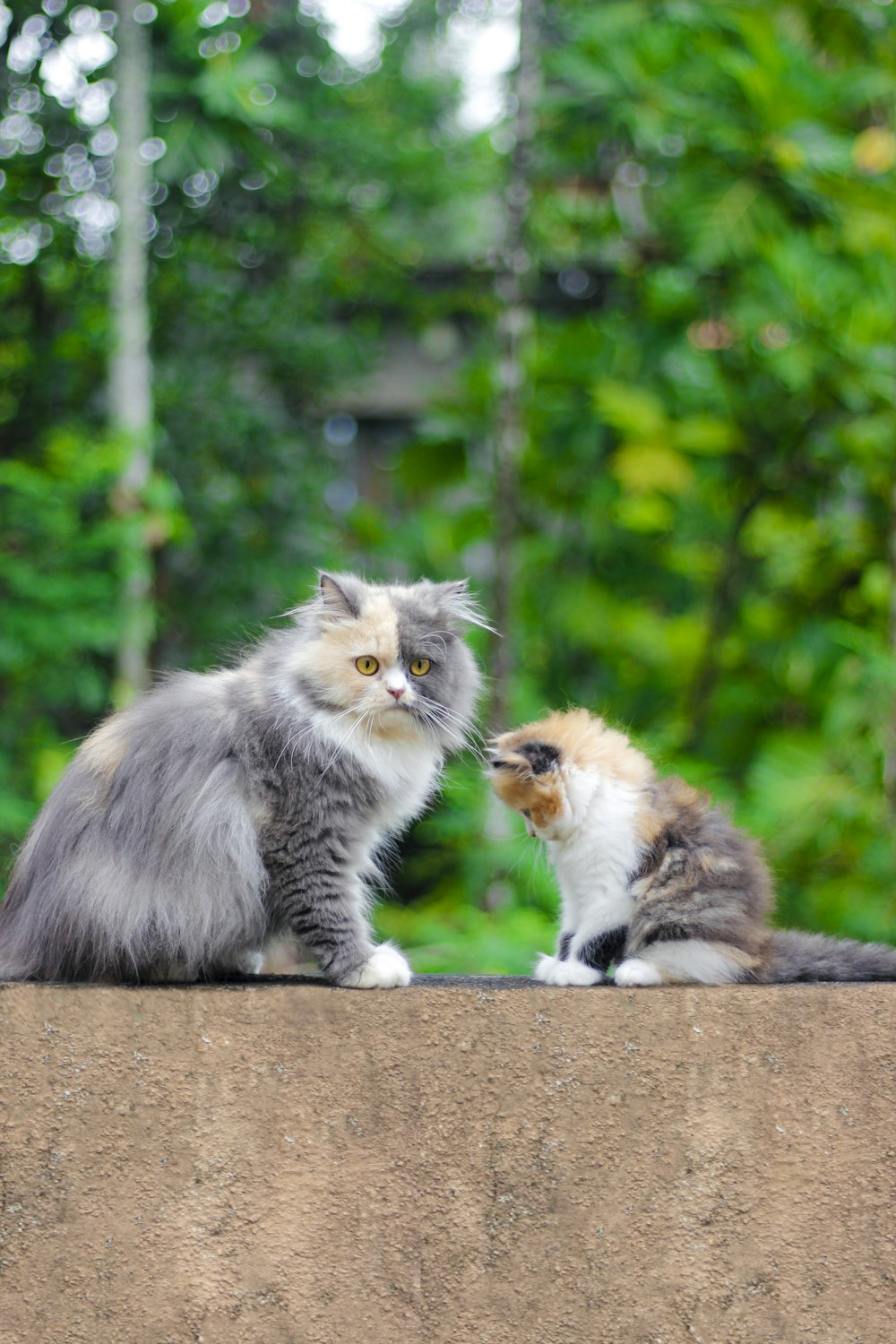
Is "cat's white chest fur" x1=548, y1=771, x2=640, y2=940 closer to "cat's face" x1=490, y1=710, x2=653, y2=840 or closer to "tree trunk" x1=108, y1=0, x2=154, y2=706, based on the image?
"cat's face" x1=490, y1=710, x2=653, y2=840

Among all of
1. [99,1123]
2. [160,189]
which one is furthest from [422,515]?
[99,1123]

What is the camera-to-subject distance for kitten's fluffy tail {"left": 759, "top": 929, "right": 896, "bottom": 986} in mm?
2482

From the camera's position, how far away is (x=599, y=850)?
240 centimetres

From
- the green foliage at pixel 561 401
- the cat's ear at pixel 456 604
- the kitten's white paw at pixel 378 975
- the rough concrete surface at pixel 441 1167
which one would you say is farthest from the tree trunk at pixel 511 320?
the rough concrete surface at pixel 441 1167

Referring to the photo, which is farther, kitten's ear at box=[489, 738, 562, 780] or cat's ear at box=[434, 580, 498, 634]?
cat's ear at box=[434, 580, 498, 634]

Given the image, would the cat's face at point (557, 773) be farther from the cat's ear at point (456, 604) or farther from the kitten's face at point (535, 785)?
the cat's ear at point (456, 604)

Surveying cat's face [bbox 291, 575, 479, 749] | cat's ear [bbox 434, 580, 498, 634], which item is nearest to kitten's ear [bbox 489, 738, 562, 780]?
cat's face [bbox 291, 575, 479, 749]

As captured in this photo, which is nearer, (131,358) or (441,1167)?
(441,1167)

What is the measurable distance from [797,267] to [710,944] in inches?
176

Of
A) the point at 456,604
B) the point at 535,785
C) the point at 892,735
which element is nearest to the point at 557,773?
the point at 535,785

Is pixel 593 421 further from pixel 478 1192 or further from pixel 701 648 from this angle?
pixel 478 1192

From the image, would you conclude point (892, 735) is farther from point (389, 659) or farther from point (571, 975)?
point (389, 659)

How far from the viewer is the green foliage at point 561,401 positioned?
5738mm

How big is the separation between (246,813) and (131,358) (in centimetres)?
429
